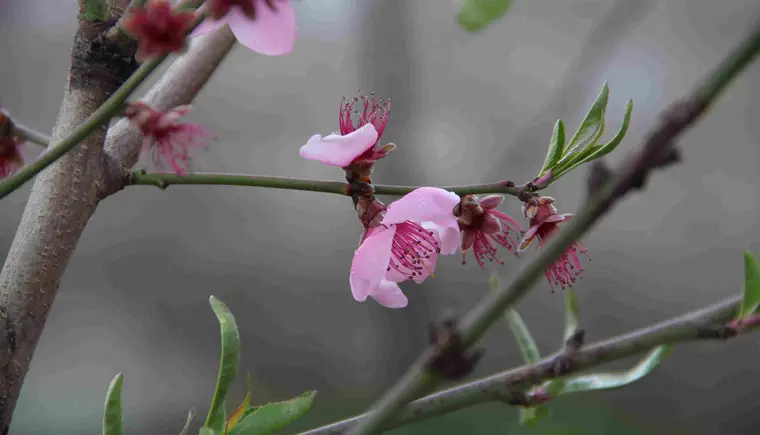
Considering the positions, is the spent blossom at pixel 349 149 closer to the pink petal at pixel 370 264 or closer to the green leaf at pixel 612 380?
the pink petal at pixel 370 264

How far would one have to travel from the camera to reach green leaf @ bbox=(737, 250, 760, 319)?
236 millimetres

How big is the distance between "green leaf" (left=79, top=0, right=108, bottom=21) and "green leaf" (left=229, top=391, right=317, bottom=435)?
19 cm

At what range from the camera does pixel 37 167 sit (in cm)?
22

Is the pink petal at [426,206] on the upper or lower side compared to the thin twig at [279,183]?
lower

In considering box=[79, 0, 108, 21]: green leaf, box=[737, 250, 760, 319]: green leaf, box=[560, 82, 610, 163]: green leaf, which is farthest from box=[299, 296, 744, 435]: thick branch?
box=[79, 0, 108, 21]: green leaf

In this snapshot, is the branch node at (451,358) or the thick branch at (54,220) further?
the thick branch at (54,220)

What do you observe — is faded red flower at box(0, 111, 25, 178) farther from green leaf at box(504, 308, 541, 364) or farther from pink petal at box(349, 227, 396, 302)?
green leaf at box(504, 308, 541, 364)

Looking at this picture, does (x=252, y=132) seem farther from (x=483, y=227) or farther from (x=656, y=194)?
(x=483, y=227)

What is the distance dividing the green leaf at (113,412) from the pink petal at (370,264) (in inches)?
4.4

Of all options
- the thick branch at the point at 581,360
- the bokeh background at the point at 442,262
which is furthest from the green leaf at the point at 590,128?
the bokeh background at the point at 442,262

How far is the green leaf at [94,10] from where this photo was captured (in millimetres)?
287

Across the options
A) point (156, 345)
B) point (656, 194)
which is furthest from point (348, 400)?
point (656, 194)

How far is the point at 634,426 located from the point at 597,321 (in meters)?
0.27

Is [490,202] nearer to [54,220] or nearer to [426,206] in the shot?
[426,206]
